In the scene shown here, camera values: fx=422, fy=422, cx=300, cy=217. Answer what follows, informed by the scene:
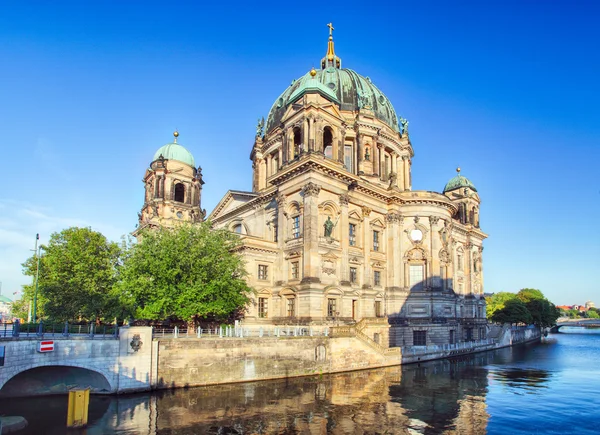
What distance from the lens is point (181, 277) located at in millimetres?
34812

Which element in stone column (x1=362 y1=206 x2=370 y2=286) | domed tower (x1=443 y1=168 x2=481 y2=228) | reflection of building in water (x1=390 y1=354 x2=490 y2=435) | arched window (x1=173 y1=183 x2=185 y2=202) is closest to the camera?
reflection of building in water (x1=390 y1=354 x2=490 y2=435)

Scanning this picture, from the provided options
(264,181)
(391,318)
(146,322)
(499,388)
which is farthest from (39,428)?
(264,181)

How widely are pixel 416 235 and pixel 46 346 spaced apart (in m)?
42.3

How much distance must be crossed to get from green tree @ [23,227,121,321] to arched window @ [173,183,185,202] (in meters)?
22.3

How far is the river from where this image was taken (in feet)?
65.1

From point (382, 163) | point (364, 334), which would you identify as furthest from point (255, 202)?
point (364, 334)

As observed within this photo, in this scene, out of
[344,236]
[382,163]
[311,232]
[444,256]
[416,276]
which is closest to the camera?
[311,232]

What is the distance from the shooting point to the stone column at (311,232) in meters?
40.2

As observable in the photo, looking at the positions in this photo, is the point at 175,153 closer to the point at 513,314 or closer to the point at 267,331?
the point at 267,331

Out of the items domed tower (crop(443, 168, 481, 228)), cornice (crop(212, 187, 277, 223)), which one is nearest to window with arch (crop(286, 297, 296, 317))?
cornice (crop(212, 187, 277, 223))

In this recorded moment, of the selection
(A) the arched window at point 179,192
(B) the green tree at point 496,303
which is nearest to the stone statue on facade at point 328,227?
(A) the arched window at point 179,192

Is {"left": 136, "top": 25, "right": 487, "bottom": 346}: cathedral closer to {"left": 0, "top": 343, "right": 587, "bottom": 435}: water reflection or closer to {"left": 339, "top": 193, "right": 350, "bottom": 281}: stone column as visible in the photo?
{"left": 339, "top": 193, "right": 350, "bottom": 281}: stone column

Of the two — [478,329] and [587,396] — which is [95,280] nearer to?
[587,396]

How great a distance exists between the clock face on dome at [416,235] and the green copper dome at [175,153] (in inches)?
1532
